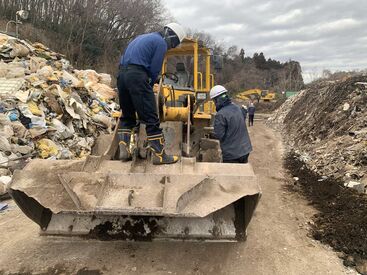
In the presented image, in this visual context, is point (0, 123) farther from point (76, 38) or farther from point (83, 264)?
point (76, 38)

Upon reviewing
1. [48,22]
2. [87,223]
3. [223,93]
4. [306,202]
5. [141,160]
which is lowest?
[306,202]

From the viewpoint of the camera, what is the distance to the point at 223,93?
5.80m

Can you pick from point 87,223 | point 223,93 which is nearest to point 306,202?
point 223,93

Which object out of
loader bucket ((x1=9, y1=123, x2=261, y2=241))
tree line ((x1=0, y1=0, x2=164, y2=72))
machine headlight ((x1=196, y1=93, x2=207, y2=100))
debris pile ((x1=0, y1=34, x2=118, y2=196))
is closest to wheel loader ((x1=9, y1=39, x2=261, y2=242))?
loader bucket ((x1=9, y1=123, x2=261, y2=241))

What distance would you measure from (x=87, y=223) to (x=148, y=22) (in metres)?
31.6

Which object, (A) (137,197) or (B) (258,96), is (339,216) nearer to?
(A) (137,197)

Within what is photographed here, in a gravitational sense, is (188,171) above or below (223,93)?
below

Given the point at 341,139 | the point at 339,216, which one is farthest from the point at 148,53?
the point at 341,139

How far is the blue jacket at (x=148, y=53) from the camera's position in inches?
169

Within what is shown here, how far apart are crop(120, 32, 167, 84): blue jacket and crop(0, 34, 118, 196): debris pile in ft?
8.98

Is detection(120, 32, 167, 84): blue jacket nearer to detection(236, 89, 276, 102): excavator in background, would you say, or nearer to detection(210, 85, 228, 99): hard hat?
detection(210, 85, 228, 99): hard hat

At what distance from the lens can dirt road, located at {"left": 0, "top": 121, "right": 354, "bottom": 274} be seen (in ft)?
13.1

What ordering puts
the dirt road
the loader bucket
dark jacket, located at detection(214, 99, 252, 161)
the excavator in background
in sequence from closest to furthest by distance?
the loader bucket
the dirt road
dark jacket, located at detection(214, 99, 252, 161)
the excavator in background

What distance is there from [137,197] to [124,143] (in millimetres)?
1192
